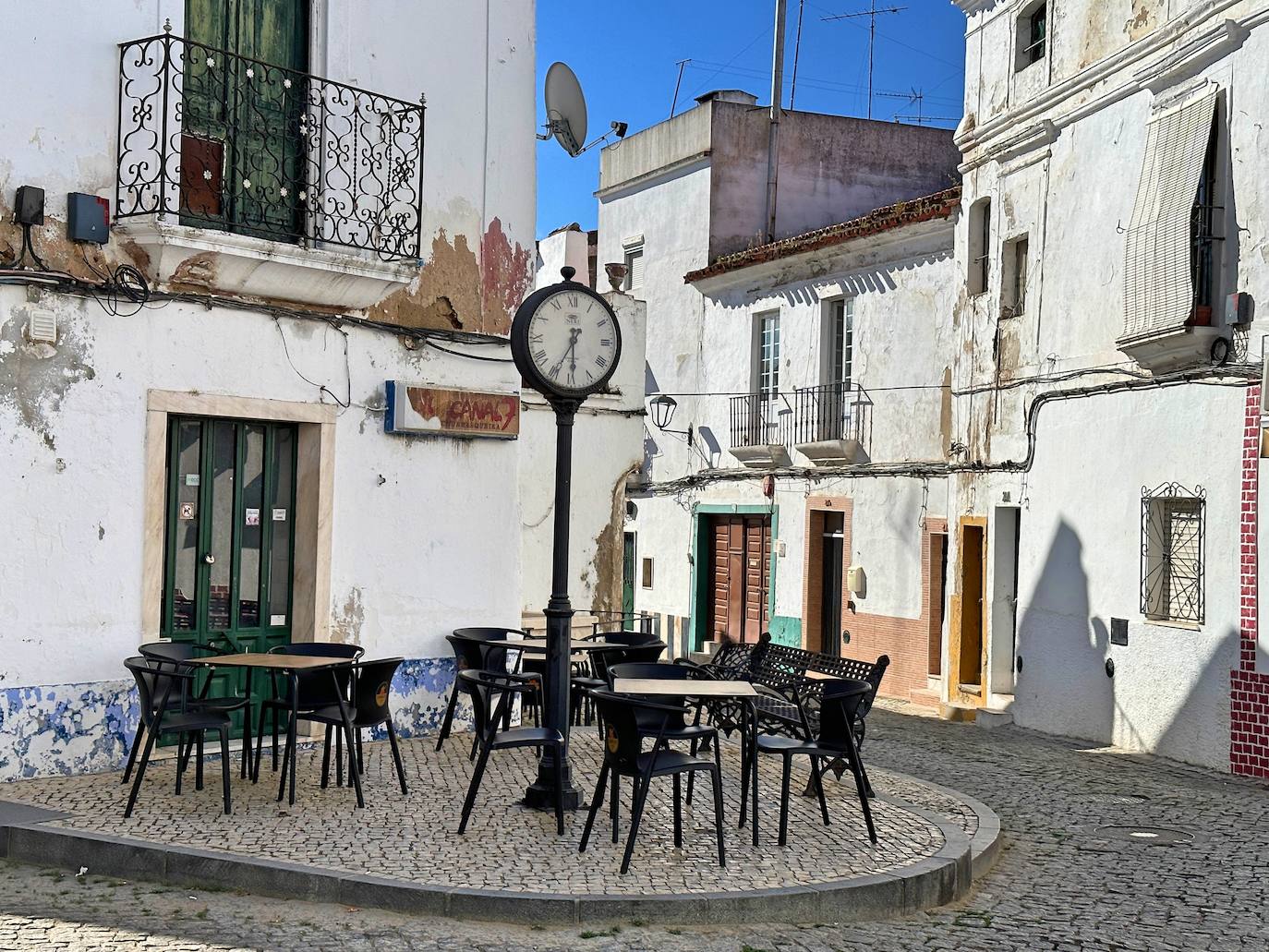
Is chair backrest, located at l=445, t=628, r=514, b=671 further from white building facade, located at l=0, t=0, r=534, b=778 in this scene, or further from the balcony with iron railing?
the balcony with iron railing

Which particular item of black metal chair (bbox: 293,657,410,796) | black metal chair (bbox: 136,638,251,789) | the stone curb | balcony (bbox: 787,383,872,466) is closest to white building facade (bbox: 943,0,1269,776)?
balcony (bbox: 787,383,872,466)

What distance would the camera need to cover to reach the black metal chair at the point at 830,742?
8211 millimetres

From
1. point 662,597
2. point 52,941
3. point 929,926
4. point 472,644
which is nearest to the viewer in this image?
point 52,941

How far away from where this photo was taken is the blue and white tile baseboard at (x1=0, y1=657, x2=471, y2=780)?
910 cm

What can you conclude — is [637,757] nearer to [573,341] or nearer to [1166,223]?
[573,341]

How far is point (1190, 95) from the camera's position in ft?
43.5

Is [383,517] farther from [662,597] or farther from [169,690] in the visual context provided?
[662,597]

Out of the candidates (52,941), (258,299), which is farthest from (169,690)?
(258,299)

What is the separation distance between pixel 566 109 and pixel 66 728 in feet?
22.3

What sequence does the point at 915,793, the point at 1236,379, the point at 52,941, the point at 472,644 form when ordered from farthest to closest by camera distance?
the point at 1236,379
the point at 472,644
the point at 915,793
the point at 52,941

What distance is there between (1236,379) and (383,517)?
703 centimetres

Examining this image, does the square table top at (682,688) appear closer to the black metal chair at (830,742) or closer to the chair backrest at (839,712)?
the black metal chair at (830,742)

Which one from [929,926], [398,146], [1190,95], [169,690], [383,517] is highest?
[1190,95]

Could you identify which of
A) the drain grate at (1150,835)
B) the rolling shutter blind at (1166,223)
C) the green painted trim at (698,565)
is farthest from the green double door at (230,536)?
the green painted trim at (698,565)
